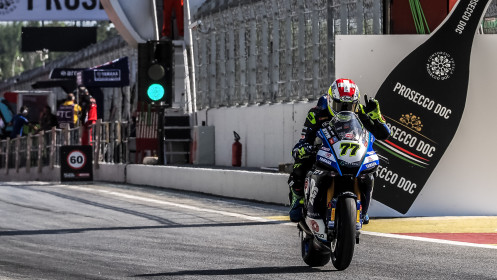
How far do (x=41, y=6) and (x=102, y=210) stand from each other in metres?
48.4

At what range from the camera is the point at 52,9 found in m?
65.1

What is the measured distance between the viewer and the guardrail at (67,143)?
2841 centimetres

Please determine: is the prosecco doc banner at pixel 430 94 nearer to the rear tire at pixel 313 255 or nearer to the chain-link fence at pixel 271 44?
the chain-link fence at pixel 271 44

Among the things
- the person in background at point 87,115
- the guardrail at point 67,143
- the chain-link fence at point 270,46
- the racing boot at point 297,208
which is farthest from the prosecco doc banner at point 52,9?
the racing boot at point 297,208

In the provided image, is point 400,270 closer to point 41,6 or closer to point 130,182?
point 130,182

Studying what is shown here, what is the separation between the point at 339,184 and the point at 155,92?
12.7 m

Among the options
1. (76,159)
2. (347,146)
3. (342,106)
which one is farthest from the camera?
(76,159)

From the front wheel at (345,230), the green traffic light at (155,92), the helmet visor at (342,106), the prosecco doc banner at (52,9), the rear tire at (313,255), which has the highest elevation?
the prosecco doc banner at (52,9)

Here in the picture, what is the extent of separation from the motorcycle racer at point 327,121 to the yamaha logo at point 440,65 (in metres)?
5.10

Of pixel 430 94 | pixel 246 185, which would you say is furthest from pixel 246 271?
pixel 246 185

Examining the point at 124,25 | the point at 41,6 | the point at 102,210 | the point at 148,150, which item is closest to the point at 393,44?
the point at 102,210

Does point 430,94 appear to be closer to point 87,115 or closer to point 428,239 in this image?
point 428,239

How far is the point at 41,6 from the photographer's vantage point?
2559 inches

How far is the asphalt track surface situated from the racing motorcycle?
29cm
